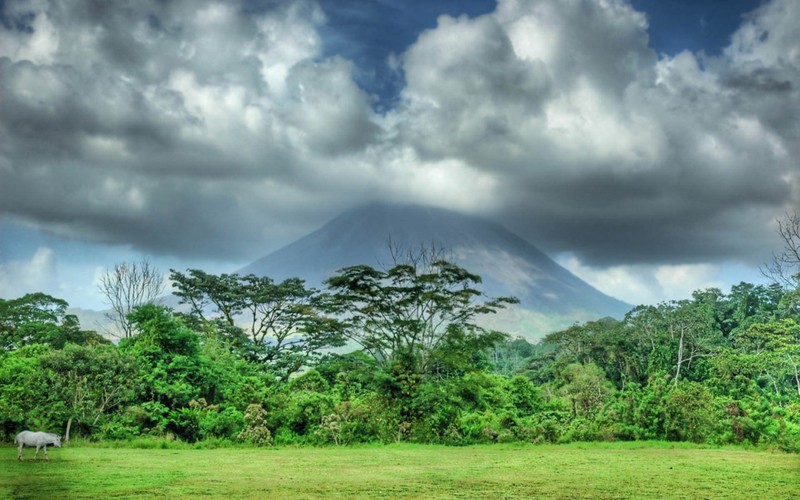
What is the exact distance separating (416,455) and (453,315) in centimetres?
764

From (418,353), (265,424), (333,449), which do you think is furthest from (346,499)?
(418,353)

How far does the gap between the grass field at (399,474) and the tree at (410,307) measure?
18.4 ft

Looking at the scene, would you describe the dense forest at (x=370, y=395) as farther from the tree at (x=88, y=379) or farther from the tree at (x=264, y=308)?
the tree at (x=264, y=308)

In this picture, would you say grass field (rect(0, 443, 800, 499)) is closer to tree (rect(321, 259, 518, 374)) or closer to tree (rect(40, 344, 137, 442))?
tree (rect(40, 344, 137, 442))

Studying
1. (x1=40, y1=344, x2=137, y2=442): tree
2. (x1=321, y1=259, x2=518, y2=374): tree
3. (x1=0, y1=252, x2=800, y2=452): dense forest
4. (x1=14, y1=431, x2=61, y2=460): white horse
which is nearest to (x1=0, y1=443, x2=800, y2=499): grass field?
(x1=14, y1=431, x2=61, y2=460): white horse

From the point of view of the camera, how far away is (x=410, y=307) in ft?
77.8

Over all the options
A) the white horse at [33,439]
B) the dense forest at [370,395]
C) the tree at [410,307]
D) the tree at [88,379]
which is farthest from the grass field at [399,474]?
the tree at [410,307]

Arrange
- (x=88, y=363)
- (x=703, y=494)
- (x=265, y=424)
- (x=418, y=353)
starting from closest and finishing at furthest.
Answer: (x=703, y=494)
(x=88, y=363)
(x=265, y=424)
(x=418, y=353)

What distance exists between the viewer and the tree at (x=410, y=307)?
23.3m

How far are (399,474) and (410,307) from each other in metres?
11.4

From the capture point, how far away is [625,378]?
51.3 meters

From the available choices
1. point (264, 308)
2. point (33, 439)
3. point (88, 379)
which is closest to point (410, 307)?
point (88, 379)

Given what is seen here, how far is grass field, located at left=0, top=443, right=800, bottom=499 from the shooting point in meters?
9.85

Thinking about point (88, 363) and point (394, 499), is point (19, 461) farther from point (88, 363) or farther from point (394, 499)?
point (394, 499)
